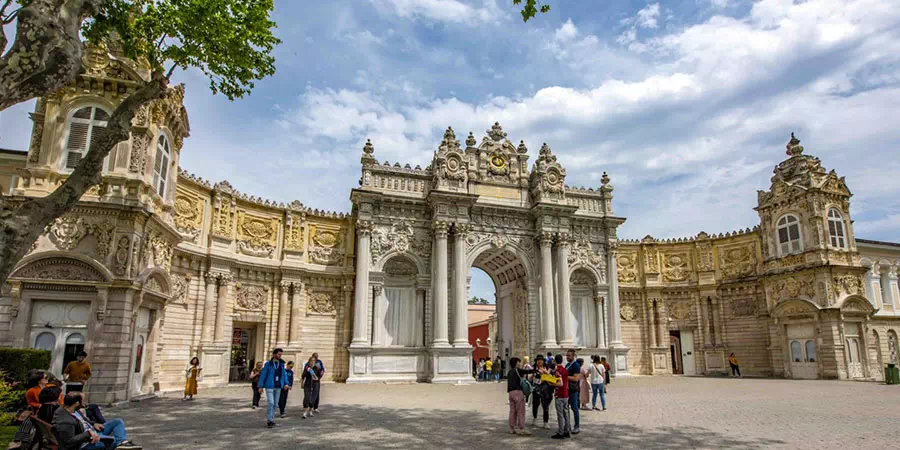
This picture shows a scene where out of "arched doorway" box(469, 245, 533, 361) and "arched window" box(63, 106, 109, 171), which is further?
"arched doorway" box(469, 245, 533, 361)

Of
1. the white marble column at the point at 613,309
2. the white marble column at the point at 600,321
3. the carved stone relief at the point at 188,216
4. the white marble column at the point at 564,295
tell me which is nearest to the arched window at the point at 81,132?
the carved stone relief at the point at 188,216

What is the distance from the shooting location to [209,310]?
962 inches

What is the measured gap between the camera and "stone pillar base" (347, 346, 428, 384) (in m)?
25.5

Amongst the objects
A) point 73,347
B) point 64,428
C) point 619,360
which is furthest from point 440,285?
point 64,428

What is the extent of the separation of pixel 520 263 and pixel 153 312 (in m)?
18.4

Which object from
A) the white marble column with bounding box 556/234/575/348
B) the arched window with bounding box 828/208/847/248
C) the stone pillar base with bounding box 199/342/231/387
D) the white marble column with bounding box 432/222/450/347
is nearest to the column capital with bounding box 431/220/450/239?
the white marble column with bounding box 432/222/450/347

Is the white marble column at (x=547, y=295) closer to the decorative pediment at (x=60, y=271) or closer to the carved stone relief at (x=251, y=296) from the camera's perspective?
the carved stone relief at (x=251, y=296)

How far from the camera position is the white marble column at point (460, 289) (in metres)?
27.1

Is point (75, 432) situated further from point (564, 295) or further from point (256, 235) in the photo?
point (564, 295)

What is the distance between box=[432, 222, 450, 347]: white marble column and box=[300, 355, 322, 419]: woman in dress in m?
13.0

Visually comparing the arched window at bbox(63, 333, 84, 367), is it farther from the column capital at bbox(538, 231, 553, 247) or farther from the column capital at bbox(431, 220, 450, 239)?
the column capital at bbox(538, 231, 553, 247)

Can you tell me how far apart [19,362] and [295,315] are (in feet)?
46.5

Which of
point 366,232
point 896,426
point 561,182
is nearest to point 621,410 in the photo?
point 896,426

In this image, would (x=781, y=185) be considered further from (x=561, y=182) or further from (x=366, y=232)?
(x=366, y=232)
